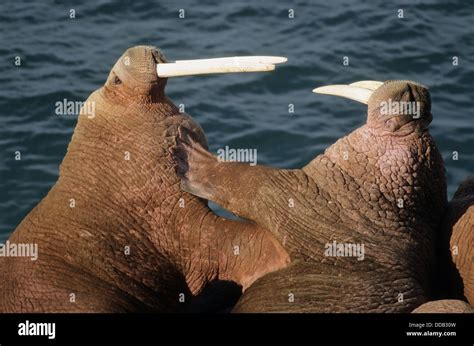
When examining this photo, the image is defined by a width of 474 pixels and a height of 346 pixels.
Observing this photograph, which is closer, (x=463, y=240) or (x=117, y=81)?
(x=463, y=240)

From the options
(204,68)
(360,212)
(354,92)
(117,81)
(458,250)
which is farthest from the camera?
(117,81)

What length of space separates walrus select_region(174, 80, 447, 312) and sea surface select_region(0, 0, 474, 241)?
517cm

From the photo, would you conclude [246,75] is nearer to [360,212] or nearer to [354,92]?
[354,92]

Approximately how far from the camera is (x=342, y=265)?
8469 millimetres

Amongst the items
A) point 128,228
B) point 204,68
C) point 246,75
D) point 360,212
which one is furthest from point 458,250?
point 246,75

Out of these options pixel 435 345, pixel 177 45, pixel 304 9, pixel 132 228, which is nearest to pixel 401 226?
pixel 435 345

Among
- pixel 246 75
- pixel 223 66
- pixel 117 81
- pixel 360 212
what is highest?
pixel 246 75

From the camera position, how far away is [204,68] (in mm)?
9125

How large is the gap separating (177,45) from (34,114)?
2.88m

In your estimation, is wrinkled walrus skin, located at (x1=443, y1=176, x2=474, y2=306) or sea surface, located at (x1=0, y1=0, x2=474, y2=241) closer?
wrinkled walrus skin, located at (x1=443, y1=176, x2=474, y2=306)

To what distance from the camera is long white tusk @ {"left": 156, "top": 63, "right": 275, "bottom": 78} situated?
8.82 meters

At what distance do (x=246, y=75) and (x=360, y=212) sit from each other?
842 centimetres

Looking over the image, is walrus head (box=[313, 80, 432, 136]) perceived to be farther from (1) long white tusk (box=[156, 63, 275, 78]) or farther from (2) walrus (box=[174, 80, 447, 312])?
(1) long white tusk (box=[156, 63, 275, 78])

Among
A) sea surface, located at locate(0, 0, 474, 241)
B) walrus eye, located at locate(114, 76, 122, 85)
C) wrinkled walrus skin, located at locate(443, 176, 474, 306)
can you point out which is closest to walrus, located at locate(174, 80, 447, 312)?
wrinkled walrus skin, located at locate(443, 176, 474, 306)
